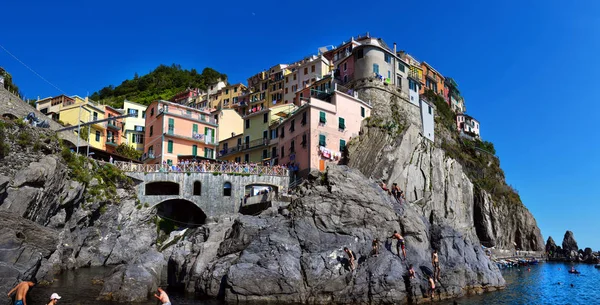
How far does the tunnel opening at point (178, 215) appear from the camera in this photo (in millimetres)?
48844

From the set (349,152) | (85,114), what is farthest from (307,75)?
(85,114)

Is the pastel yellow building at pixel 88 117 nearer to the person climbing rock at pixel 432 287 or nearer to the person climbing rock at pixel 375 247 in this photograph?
the person climbing rock at pixel 375 247

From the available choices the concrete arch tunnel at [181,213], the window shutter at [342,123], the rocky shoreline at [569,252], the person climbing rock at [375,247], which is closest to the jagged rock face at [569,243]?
the rocky shoreline at [569,252]

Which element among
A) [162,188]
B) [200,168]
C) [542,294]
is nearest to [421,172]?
[542,294]

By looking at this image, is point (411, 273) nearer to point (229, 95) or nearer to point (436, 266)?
point (436, 266)

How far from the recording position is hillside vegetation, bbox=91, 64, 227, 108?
120188 mm

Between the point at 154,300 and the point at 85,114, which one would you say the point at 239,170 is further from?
the point at 85,114

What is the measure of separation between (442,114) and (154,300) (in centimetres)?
6091

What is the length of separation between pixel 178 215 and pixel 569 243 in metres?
81.2

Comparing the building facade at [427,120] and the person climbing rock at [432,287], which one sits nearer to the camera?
the person climbing rock at [432,287]

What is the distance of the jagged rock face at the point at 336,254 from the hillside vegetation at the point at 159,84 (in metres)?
89.7

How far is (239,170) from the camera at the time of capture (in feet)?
156

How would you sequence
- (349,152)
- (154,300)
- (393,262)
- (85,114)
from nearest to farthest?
(154,300), (393,262), (349,152), (85,114)

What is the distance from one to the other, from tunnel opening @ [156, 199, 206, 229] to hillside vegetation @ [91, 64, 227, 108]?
227 feet
